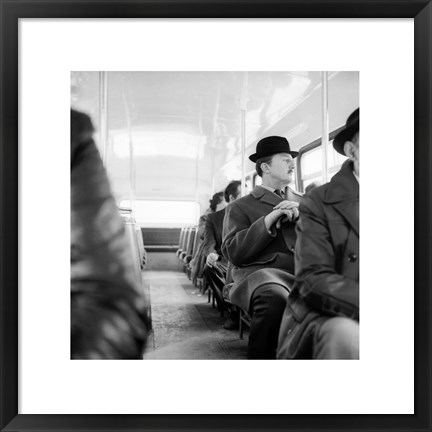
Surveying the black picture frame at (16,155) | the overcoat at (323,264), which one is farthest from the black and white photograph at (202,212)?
the black picture frame at (16,155)

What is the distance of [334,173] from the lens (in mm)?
1421

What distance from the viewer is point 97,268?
140 centimetres

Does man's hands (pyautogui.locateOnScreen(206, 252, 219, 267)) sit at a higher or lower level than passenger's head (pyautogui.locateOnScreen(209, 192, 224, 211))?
lower

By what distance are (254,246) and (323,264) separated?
27 centimetres

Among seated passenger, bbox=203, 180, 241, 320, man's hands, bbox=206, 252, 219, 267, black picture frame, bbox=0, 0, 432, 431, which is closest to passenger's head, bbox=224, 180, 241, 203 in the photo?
seated passenger, bbox=203, 180, 241, 320

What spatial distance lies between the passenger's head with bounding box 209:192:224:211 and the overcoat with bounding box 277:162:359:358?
0.99ft

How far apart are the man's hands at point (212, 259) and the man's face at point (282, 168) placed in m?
0.37

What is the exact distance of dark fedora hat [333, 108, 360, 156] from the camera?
4.62 feet

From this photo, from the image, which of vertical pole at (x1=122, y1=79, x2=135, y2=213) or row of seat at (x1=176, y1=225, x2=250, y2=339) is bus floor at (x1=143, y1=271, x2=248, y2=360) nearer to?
row of seat at (x1=176, y1=225, x2=250, y2=339)

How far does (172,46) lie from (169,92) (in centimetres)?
16

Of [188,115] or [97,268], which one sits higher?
[188,115]

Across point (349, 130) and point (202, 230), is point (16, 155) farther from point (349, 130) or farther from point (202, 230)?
point (349, 130)

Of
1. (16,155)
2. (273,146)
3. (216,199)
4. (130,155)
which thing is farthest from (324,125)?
(16,155)

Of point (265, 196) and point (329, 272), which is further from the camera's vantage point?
point (265, 196)
